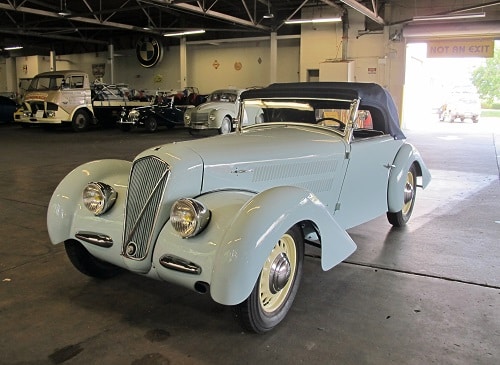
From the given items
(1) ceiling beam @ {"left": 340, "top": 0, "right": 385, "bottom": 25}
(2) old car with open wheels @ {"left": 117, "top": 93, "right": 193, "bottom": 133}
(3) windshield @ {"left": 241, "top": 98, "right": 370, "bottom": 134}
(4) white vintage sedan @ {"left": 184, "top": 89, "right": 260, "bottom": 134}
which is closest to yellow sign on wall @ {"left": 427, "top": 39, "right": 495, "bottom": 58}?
(1) ceiling beam @ {"left": 340, "top": 0, "right": 385, "bottom": 25}

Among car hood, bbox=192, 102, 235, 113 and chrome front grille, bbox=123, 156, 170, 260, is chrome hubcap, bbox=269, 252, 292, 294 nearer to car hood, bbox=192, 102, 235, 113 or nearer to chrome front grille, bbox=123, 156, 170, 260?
chrome front grille, bbox=123, 156, 170, 260

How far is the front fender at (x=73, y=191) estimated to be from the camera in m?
3.12

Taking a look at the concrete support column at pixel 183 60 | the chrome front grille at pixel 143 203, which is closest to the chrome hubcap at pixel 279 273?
the chrome front grille at pixel 143 203

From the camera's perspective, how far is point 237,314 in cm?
251

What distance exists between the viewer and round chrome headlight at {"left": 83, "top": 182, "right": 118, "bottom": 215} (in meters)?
2.99

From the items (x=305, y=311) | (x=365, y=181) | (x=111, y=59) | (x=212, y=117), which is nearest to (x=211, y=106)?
(x=212, y=117)

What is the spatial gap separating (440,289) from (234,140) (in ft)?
6.12

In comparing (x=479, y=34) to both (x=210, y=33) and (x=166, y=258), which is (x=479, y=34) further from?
(x=166, y=258)

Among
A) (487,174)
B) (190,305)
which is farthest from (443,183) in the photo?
(190,305)

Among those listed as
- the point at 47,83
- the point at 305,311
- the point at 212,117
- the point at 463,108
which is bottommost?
the point at 305,311

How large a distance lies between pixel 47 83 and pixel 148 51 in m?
9.60

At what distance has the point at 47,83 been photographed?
1580 cm

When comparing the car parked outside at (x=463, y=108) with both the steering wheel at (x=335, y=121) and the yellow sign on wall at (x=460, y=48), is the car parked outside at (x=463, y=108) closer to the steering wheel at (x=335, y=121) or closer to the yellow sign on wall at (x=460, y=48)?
the yellow sign on wall at (x=460, y=48)

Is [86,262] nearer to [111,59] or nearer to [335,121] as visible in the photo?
[335,121]
